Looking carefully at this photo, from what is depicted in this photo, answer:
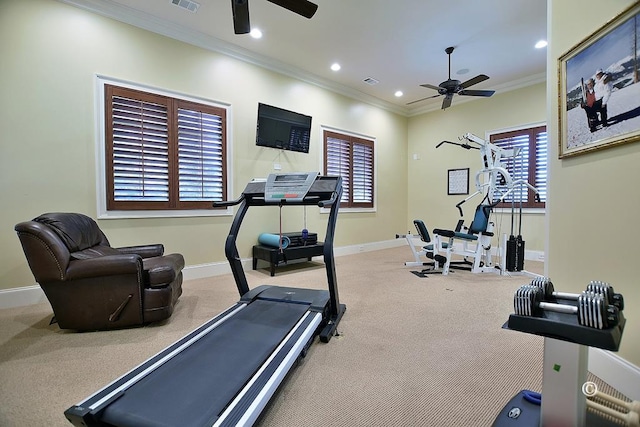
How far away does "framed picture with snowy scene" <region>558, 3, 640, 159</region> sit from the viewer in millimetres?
1531

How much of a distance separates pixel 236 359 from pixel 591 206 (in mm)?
2288

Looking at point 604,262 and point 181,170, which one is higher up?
point 181,170

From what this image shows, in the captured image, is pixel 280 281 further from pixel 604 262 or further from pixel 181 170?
pixel 604 262

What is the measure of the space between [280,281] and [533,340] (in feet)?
8.99

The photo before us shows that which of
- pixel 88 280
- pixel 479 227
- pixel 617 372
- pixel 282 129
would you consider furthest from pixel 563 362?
pixel 282 129

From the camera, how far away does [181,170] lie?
3.94 metres

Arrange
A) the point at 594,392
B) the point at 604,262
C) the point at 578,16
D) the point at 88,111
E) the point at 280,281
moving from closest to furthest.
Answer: the point at 594,392 < the point at 604,262 < the point at 578,16 < the point at 88,111 < the point at 280,281

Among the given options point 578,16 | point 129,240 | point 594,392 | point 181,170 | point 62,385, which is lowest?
point 62,385


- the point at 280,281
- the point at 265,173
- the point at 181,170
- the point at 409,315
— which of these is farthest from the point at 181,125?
the point at 409,315

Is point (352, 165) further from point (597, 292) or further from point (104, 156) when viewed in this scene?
point (597, 292)

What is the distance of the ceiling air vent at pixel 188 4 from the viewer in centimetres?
333

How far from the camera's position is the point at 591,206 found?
1750 millimetres

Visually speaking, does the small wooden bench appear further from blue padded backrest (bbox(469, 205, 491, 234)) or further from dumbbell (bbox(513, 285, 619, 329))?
dumbbell (bbox(513, 285, 619, 329))

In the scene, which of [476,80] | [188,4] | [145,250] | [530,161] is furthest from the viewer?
[530,161]
